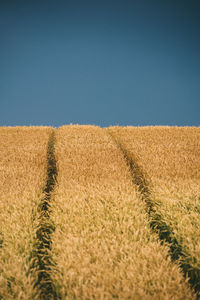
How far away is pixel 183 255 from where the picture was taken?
7.86 feet

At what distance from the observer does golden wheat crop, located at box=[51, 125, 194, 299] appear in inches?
73.2

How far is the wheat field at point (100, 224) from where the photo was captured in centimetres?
192

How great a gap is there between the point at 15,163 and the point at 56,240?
2381 millimetres

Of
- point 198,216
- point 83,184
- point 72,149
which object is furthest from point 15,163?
point 198,216

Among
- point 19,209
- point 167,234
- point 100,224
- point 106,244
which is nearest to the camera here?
point 106,244

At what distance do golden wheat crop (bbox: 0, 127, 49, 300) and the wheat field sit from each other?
0.01 metres

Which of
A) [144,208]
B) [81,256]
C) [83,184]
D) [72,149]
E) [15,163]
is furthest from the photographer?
[72,149]

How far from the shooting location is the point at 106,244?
2.29 m

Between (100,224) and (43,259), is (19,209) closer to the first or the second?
(43,259)

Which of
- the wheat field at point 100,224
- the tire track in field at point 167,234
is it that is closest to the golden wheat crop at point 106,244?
the wheat field at point 100,224

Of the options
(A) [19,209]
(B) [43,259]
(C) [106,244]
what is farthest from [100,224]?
(A) [19,209]

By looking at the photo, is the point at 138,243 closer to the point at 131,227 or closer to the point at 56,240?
the point at 131,227

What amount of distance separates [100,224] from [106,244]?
29 cm

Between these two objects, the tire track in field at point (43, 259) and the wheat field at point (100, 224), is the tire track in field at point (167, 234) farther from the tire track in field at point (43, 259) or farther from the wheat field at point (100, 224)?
the tire track in field at point (43, 259)
